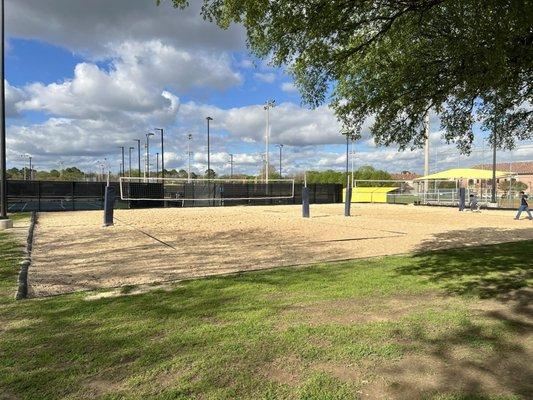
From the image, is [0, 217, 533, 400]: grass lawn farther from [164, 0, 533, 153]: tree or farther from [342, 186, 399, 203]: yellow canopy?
[342, 186, 399, 203]: yellow canopy

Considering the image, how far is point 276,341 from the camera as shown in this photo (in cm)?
435

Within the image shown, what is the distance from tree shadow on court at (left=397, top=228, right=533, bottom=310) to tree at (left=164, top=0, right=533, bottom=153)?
2283 mm

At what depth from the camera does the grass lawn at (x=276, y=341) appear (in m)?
3.46

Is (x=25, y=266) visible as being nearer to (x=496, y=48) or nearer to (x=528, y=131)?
(x=496, y=48)

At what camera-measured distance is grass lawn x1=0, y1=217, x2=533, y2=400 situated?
3.46 m

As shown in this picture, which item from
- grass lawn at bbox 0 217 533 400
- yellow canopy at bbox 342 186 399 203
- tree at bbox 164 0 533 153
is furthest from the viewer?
yellow canopy at bbox 342 186 399 203

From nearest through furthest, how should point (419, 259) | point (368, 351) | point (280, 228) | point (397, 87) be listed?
point (368, 351) → point (397, 87) → point (419, 259) → point (280, 228)

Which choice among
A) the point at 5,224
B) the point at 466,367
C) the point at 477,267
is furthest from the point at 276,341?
the point at 5,224

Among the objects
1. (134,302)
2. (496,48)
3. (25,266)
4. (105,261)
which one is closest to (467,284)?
(496,48)

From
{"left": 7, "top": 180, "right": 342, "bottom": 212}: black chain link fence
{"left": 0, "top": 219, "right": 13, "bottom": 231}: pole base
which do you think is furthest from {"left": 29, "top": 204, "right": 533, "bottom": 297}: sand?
{"left": 7, "top": 180, "right": 342, "bottom": 212}: black chain link fence

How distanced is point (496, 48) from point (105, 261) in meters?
7.73

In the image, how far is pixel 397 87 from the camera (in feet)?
25.3

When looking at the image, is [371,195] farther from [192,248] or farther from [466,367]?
[466,367]

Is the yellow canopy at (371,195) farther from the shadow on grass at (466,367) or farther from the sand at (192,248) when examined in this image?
the shadow on grass at (466,367)
